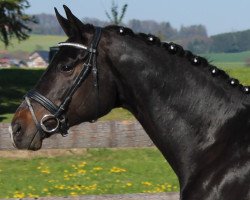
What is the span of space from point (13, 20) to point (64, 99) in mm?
27172

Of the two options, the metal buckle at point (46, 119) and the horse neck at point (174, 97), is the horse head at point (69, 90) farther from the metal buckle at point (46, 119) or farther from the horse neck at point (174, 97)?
the horse neck at point (174, 97)

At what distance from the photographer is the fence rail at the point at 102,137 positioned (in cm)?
1080

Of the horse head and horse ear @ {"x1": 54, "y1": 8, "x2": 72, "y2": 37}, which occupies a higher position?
horse ear @ {"x1": 54, "y1": 8, "x2": 72, "y2": 37}

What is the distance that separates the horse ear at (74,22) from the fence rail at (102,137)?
6.84 m

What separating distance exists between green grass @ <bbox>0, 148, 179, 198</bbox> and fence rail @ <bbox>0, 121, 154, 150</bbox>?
0.49m

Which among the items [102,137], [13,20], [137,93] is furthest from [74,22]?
[13,20]

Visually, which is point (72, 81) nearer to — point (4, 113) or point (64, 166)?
point (64, 166)

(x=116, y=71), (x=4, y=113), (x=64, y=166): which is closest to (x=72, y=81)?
(x=116, y=71)

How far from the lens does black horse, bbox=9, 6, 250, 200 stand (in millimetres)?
3945

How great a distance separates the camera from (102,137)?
10.9m

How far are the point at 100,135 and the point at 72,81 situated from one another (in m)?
7.02

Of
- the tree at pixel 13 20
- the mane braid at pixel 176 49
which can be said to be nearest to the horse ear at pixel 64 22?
the mane braid at pixel 176 49

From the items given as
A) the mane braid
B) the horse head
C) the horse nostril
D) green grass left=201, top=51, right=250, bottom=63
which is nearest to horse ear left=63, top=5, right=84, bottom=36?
the horse head

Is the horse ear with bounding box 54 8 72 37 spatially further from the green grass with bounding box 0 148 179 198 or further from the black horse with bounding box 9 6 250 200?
the green grass with bounding box 0 148 179 198
